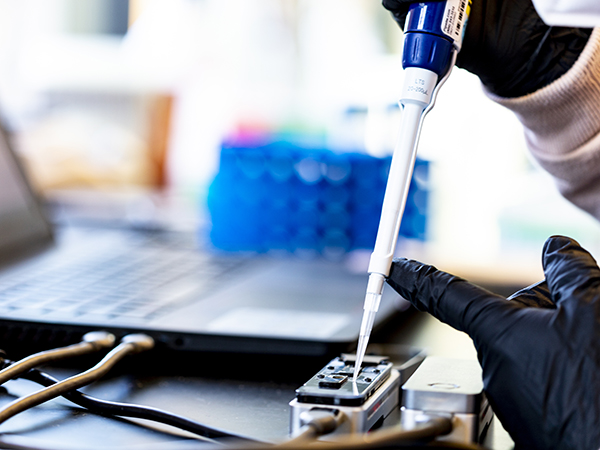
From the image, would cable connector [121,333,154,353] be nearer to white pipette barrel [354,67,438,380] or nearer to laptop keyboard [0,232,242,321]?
laptop keyboard [0,232,242,321]

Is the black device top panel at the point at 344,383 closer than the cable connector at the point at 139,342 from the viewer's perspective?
Yes

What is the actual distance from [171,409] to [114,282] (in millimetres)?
312

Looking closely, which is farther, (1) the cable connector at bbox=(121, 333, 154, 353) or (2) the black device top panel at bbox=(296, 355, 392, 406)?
(1) the cable connector at bbox=(121, 333, 154, 353)

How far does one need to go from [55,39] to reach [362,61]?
170 cm

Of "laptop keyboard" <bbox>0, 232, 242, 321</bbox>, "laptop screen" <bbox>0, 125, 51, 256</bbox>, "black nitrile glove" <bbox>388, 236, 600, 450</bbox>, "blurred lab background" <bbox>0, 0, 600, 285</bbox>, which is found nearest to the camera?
"black nitrile glove" <bbox>388, 236, 600, 450</bbox>

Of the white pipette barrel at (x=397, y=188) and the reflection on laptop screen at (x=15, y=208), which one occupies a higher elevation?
the white pipette barrel at (x=397, y=188)

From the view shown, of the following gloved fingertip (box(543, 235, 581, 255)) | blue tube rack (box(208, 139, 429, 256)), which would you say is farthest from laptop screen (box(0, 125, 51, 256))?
gloved fingertip (box(543, 235, 581, 255))

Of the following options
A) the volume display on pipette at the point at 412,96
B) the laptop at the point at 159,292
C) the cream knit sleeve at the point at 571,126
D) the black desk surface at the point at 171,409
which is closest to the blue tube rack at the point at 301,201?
the laptop at the point at 159,292

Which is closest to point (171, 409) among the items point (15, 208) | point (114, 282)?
point (114, 282)

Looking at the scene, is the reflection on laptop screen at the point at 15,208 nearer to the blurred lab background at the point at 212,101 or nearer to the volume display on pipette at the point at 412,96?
the volume display on pipette at the point at 412,96

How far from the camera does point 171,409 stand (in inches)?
15.9

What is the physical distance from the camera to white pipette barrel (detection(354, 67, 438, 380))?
0.39 meters

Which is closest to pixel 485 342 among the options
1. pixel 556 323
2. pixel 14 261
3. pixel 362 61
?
pixel 556 323

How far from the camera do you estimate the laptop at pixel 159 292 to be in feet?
1.64
